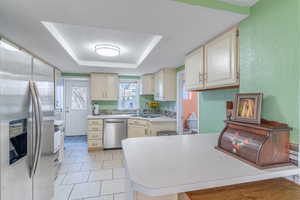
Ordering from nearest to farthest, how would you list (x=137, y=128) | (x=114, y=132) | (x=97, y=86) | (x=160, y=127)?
(x=160, y=127), (x=137, y=128), (x=114, y=132), (x=97, y=86)

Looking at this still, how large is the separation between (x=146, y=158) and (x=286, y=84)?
1119 mm

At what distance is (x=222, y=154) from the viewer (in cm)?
116

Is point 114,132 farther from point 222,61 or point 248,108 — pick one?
point 248,108

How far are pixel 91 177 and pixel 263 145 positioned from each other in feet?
8.22

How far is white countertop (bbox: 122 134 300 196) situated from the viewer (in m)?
0.74

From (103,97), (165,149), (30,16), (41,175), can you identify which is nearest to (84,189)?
(41,175)

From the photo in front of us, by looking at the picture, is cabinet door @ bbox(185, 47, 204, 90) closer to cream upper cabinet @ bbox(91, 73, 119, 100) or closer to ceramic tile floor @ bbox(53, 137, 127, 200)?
ceramic tile floor @ bbox(53, 137, 127, 200)

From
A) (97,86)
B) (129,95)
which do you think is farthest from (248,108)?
(129,95)

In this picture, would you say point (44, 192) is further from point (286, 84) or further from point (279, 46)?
point (279, 46)

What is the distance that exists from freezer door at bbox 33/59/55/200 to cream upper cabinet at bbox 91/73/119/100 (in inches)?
99.5

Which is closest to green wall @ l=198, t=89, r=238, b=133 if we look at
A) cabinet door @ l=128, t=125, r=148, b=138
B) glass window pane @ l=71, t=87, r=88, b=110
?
cabinet door @ l=128, t=125, r=148, b=138

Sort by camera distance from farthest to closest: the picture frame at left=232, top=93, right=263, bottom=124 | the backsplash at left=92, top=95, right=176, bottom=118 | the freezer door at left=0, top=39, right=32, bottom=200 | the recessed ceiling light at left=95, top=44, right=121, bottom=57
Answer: the backsplash at left=92, top=95, right=176, bottom=118, the recessed ceiling light at left=95, top=44, right=121, bottom=57, the picture frame at left=232, top=93, right=263, bottom=124, the freezer door at left=0, top=39, right=32, bottom=200

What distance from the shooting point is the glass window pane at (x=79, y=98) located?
4.80 meters

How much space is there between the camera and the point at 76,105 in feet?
15.9
